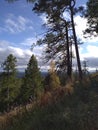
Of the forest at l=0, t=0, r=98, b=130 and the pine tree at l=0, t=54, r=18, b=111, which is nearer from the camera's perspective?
the forest at l=0, t=0, r=98, b=130

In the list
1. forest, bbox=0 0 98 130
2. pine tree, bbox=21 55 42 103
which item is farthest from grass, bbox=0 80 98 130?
pine tree, bbox=21 55 42 103

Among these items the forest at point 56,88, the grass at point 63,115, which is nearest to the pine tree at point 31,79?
the forest at point 56,88

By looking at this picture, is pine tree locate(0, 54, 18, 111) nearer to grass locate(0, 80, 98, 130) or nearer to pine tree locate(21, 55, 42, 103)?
pine tree locate(21, 55, 42, 103)

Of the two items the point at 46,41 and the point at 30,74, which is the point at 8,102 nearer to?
the point at 30,74

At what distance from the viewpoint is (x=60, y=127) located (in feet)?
25.0

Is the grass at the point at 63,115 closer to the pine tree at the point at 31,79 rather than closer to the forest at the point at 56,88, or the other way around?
the forest at the point at 56,88

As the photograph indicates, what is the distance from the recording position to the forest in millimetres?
8188

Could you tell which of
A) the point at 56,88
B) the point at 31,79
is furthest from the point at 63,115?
the point at 31,79

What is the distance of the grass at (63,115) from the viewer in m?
7.71

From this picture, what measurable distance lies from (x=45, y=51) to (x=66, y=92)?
1742cm

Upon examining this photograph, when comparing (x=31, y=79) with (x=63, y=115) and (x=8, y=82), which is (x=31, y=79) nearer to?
(x=8, y=82)

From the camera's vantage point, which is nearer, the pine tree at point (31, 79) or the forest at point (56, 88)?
the forest at point (56, 88)

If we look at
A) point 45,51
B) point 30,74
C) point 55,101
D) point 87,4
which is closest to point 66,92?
point 55,101

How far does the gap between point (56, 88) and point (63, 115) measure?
487cm
